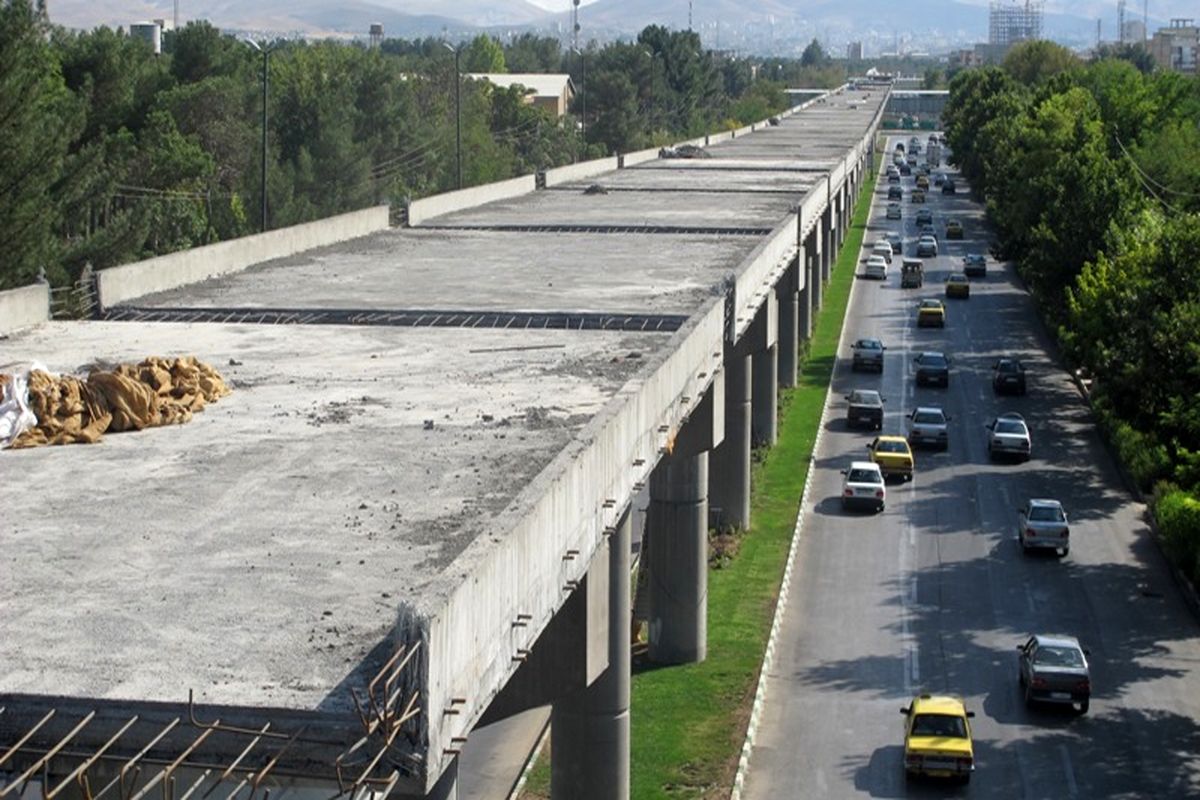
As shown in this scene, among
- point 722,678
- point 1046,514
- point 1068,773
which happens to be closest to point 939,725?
point 1068,773

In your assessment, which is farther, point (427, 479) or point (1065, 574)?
point (1065, 574)

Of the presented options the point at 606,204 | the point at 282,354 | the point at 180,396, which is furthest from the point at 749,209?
the point at 180,396

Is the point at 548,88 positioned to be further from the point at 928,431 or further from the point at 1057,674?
the point at 1057,674

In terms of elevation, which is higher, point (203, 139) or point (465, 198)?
point (203, 139)

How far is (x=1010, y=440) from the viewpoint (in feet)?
155

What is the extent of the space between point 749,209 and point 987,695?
2689 centimetres

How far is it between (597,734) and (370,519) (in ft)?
23.2

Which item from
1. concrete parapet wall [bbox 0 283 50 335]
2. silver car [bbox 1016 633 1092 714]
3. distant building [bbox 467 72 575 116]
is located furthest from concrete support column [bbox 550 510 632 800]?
distant building [bbox 467 72 575 116]

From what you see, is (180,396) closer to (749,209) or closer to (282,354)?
(282,354)

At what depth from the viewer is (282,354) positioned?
2653 cm

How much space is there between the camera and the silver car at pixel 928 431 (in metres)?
49.0

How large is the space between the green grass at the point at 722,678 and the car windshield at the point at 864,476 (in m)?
1.40

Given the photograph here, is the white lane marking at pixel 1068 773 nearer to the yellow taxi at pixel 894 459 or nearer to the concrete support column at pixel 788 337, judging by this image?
the yellow taxi at pixel 894 459

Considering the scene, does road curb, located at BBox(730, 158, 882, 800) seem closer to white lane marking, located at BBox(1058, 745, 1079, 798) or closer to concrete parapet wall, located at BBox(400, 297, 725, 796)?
white lane marking, located at BBox(1058, 745, 1079, 798)
